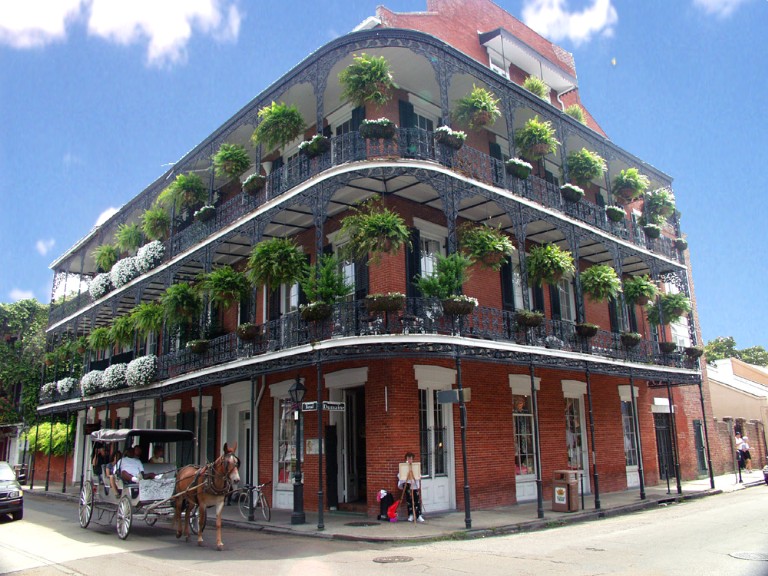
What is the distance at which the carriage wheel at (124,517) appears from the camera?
10977 millimetres

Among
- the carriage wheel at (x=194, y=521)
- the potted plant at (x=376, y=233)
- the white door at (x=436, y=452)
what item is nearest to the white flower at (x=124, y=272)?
the potted plant at (x=376, y=233)

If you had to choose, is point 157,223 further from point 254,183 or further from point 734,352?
point 734,352

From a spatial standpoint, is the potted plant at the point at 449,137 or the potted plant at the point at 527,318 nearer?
the potted plant at the point at 449,137

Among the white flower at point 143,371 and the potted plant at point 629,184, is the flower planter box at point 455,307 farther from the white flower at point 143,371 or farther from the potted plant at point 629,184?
the white flower at point 143,371

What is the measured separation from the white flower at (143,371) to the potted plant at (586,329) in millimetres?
12049

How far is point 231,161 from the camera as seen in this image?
16656 millimetres

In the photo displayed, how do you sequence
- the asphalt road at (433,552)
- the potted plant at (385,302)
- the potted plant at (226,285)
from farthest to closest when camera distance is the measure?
the potted plant at (226,285), the potted plant at (385,302), the asphalt road at (433,552)

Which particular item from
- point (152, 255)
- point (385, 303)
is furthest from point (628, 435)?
point (152, 255)

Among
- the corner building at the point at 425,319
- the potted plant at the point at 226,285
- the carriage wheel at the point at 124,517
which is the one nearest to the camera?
the carriage wheel at the point at 124,517

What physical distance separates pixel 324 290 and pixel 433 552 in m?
5.31

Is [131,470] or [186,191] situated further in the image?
[186,191]

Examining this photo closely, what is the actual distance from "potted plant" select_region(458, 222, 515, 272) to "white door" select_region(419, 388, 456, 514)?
3.15 m

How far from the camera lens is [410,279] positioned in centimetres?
1394

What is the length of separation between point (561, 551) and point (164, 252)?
15.1 meters
